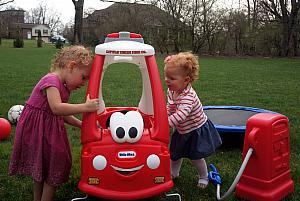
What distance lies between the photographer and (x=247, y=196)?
2.65 metres

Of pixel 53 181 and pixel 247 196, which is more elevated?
pixel 53 181

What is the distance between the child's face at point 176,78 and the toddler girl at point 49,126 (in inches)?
23.0

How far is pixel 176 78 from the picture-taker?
2.68m

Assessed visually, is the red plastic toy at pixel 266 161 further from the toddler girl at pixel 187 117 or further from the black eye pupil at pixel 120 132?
the black eye pupil at pixel 120 132

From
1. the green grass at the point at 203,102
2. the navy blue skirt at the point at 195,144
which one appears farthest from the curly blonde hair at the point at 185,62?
the green grass at the point at 203,102

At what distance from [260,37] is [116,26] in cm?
994

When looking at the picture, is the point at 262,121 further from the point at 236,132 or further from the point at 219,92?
the point at 219,92

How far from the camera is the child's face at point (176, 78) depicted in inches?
105

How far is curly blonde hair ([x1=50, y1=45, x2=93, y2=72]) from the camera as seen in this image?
235 cm

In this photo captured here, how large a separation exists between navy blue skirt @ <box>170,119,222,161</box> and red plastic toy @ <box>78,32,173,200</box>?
1.61 ft

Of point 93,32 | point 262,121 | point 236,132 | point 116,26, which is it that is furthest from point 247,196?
point 93,32

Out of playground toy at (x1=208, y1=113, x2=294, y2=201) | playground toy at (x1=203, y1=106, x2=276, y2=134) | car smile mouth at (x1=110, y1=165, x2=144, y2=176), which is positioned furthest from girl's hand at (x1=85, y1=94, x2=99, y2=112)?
playground toy at (x1=203, y1=106, x2=276, y2=134)

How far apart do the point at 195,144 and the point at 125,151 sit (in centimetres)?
72

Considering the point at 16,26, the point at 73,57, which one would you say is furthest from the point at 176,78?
the point at 16,26
